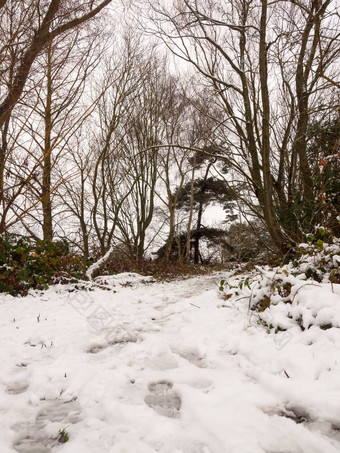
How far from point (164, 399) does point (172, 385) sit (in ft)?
0.58

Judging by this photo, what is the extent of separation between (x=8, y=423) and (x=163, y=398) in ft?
2.80

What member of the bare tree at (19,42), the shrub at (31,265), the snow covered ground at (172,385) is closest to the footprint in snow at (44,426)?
the snow covered ground at (172,385)

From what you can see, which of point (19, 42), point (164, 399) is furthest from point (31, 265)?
point (164, 399)

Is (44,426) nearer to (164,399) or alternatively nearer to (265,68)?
(164,399)

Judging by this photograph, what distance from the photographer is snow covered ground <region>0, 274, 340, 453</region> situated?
1.27 metres

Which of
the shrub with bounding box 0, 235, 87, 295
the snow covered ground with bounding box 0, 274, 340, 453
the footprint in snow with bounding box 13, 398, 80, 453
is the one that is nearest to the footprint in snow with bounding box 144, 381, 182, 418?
the snow covered ground with bounding box 0, 274, 340, 453

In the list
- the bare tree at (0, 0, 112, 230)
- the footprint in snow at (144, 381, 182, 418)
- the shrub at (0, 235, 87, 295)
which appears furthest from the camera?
the shrub at (0, 235, 87, 295)

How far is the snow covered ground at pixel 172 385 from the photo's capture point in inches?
50.2

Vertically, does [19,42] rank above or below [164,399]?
above

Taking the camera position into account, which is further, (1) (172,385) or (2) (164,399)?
(1) (172,385)

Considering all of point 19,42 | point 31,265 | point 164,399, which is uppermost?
point 19,42

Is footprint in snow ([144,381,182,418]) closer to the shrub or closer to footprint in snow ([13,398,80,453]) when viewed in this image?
footprint in snow ([13,398,80,453])

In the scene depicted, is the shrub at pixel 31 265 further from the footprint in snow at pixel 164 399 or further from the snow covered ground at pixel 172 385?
the footprint in snow at pixel 164 399

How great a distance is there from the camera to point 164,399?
65.6 inches
